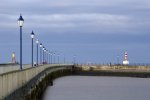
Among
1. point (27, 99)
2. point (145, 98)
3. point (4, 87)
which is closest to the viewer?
point (4, 87)

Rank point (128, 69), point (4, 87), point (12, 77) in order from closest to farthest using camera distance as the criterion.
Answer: point (4, 87), point (12, 77), point (128, 69)

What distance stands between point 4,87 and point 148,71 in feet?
430

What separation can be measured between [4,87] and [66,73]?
442 feet

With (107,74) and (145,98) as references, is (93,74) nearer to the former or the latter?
(107,74)

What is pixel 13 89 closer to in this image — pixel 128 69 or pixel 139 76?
pixel 139 76

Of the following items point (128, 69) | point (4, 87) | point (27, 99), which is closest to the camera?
point (4, 87)

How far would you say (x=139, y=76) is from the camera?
153m

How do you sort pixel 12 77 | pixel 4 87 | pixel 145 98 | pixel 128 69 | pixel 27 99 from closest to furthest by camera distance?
1. pixel 4 87
2. pixel 12 77
3. pixel 27 99
4. pixel 145 98
5. pixel 128 69

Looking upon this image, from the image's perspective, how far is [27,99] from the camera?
34.1 m

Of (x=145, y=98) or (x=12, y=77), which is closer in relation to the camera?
(x=12, y=77)

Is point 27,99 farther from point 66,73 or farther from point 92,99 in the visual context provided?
point 66,73

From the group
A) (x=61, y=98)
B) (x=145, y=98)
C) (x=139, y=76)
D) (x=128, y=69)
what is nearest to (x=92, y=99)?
(x=61, y=98)

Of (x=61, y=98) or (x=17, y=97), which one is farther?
(x=61, y=98)

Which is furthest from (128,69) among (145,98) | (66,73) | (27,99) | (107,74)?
(27,99)
